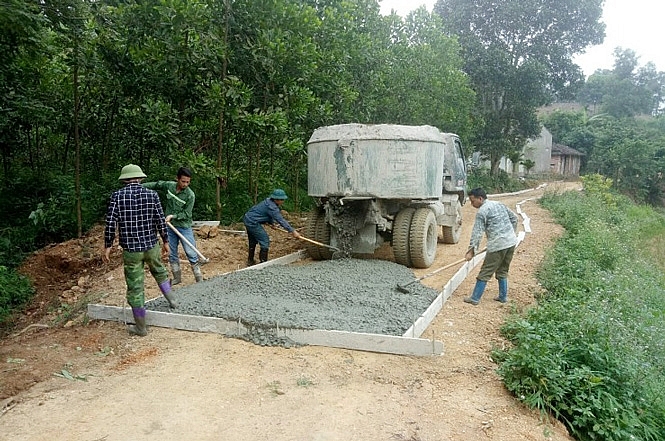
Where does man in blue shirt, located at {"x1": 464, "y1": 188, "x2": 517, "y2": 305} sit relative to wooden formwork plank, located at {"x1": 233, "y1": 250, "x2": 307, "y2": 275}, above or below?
above

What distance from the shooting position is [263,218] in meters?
7.95

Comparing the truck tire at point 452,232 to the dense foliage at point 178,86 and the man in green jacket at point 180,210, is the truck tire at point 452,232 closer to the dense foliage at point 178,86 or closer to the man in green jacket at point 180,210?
the dense foliage at point 178,86

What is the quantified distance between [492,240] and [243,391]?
3.79m

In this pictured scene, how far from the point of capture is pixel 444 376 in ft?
13.9

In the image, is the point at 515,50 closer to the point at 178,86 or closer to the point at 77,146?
the point at 178,86

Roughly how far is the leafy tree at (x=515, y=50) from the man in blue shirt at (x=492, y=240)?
2289cm

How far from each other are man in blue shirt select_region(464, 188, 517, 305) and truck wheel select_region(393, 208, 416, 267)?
1653 millimetres

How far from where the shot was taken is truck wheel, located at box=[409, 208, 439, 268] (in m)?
7.91

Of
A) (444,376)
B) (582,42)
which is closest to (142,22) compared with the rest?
(444,376)

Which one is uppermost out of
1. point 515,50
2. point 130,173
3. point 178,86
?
point 515,50

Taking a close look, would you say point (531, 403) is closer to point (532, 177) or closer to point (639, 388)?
point (639, 388)

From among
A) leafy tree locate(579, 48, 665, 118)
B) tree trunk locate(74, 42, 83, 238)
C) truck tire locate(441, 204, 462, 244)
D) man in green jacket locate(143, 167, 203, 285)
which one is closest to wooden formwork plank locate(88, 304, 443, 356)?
man in green jacket locate(143, 167, 203, 285)

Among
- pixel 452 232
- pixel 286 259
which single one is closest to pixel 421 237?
pixel 286 259

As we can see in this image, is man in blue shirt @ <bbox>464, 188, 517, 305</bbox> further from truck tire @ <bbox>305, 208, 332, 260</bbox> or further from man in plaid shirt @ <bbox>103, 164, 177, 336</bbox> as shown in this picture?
man in plaid shirt @ <bbox>103, 164, 177, 336</bbox>
